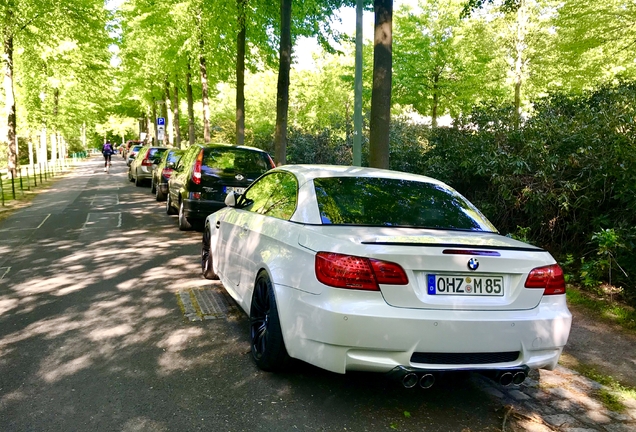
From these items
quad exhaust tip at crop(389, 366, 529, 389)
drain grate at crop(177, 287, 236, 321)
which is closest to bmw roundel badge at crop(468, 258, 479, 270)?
quad exhaust tip at crop(389, 366, 529, 389)

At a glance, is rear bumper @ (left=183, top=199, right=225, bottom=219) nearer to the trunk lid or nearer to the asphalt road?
the asphalt road

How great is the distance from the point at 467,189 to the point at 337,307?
7196 millimetres

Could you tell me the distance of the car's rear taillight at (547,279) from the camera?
3.59m

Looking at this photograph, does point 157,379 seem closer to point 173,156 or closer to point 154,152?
point 173,156

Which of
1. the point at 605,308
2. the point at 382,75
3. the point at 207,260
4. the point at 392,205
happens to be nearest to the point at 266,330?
the point at 392,205

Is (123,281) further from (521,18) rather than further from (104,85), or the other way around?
(104,85)

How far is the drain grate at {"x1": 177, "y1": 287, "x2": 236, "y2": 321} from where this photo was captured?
5.62 meters

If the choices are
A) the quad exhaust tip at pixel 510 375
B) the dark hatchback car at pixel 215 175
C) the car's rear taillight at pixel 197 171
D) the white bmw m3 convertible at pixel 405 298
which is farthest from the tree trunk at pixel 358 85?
the quad exhaust tip at pixel 510 375

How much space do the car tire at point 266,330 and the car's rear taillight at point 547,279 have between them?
1778mm

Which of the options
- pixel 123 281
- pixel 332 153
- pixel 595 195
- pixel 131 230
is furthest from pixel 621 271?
pixel 332 153

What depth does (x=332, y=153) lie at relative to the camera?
1725 centimetres

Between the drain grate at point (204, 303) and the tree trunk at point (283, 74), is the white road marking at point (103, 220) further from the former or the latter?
the drain grate at point (204, 303)

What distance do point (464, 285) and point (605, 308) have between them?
348 cm

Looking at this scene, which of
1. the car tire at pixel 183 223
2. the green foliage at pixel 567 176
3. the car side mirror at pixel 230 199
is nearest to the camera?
the car side mirror at pixel 230 199
